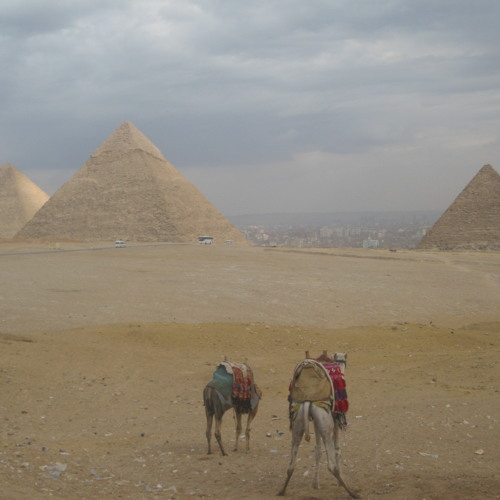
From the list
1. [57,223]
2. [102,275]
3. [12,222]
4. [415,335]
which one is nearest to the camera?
[415,335]

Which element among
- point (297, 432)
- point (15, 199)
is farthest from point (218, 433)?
point (15, 199)

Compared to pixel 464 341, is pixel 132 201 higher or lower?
higher

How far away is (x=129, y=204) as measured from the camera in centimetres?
7688

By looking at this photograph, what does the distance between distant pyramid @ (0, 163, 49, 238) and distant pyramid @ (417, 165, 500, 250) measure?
56302 mm

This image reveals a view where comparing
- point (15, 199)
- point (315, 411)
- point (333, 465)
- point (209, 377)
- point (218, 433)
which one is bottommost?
point (209, 377)

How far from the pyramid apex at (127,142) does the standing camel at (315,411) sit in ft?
275

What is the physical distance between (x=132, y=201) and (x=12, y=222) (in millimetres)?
21306

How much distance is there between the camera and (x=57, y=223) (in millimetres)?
76938

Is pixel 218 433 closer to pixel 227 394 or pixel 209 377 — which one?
pixel 227 394

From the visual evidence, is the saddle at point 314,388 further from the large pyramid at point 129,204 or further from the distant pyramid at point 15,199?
the distant pyramid at point 15,199

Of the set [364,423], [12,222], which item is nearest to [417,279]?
[364,423]

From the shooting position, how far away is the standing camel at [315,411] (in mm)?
4363

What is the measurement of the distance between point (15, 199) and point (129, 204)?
2352cm

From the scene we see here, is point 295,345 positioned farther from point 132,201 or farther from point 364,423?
point 132,201
